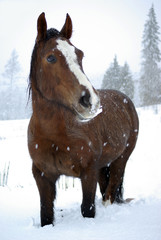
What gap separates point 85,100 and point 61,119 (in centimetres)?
52

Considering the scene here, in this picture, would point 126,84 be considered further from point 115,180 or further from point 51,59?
point 51,59

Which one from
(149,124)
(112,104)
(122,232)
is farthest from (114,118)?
(149,124)

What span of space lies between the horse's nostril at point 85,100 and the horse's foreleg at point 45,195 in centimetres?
120

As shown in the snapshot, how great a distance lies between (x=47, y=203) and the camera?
3.12 m

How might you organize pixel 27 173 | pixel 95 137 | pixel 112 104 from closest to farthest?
1. pixel 95 137
2. pixel 112 104
3. pixel 27 173

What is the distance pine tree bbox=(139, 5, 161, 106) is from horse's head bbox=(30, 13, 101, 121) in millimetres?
23755

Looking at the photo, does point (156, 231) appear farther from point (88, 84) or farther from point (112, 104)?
point (112, 104)

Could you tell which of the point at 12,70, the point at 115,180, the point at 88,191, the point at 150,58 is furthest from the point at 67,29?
the point at 12,70

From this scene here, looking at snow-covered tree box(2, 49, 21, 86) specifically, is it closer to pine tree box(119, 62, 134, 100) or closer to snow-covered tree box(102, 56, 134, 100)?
snow-covered tree box(102, 56, 134, 100)

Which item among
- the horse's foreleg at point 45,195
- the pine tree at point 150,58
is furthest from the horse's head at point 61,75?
the pine tree at point 150,58

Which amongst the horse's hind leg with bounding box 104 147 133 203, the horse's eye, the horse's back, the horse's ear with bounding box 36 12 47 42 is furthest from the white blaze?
the horse's hind leg with bounding box 104 147 133 203

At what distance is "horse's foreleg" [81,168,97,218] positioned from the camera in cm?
287

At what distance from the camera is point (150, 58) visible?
26.8 metres

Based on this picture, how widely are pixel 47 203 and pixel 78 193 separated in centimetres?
253
